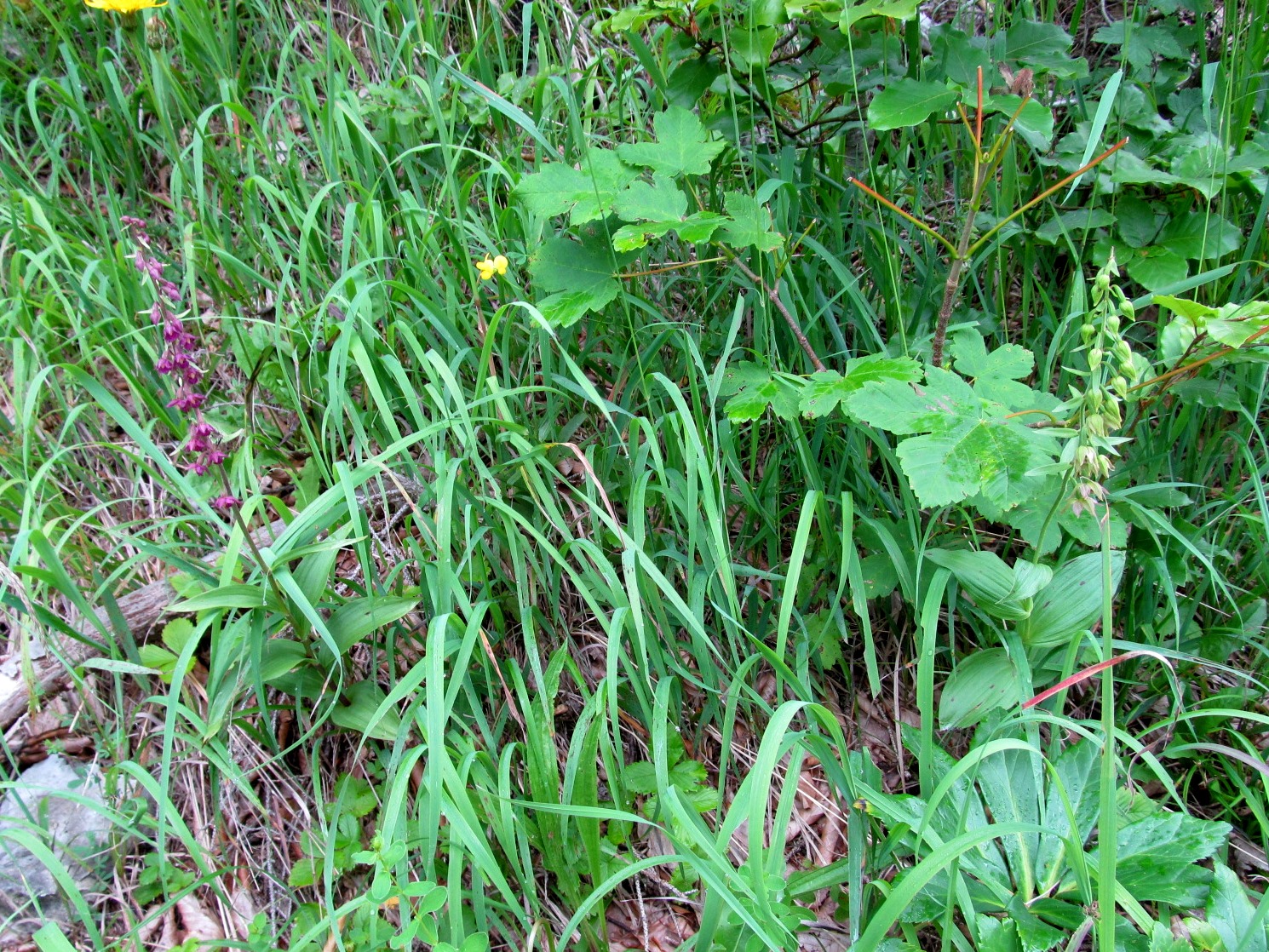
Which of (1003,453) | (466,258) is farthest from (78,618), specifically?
(1003,453)

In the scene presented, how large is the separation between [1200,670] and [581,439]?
1.41 m

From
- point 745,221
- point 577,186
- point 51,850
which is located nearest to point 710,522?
point 745,221

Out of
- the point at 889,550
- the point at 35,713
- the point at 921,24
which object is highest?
the point at 921,24

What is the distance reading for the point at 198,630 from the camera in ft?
4.23

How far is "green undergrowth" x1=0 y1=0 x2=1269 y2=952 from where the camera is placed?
1.21 meters

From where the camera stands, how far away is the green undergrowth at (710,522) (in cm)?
121

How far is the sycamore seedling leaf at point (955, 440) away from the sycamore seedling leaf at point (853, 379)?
3 cm

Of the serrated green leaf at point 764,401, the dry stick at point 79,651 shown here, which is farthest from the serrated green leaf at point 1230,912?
the dry stick at point 79,651

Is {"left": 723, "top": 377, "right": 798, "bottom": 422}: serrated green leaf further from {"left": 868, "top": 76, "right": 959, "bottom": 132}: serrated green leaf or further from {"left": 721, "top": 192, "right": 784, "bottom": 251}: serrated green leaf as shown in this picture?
{"left": 868, "top": 76, "right": 959, "bottom": 132}: serrated green leaf

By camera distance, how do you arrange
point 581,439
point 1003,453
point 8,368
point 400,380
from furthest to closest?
point 8,368, point 581,439, point 400,380, point 1003,453

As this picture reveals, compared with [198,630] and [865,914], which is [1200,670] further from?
[198,630]

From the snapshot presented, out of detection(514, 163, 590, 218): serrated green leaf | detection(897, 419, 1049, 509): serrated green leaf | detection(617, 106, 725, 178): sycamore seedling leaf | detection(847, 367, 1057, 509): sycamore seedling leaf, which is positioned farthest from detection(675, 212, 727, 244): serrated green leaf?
detection(897, 419, 1049, 509): serrated green leaf

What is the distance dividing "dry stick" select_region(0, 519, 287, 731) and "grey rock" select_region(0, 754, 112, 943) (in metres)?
0.17

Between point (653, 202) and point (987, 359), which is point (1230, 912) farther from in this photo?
point (653, 202)
